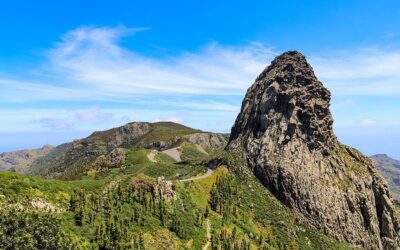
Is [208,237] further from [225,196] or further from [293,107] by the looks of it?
[293,107]

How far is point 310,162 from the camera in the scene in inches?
6481

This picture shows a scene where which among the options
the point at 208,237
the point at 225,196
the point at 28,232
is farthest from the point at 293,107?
the point at 28,232

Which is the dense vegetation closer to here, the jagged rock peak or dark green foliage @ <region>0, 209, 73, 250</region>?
dark green foliage @ <region>0, 209, 73, 250</region>

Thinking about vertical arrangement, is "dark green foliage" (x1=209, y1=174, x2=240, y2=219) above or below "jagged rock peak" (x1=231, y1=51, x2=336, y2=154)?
below

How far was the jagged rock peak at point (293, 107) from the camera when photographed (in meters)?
170

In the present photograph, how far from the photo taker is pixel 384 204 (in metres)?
177

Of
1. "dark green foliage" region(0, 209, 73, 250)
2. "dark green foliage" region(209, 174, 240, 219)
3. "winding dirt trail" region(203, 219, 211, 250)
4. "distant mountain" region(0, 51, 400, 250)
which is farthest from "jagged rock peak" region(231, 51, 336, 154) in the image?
"dark green foliage" region(0, 209, 73, 250)

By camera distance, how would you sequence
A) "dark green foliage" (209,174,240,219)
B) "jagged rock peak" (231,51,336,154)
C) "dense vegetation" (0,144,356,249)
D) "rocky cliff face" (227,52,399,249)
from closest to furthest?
"dense vegetation" (0,144,356,249) < "dark green foliage" (209,174,240,219) < "rocky cliff face" (227,52,399,249) < "jagged rock peak" (231,51,336,154)

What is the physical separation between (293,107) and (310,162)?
25.6 meters

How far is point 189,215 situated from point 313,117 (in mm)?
87175

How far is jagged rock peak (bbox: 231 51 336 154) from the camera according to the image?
170000 mm

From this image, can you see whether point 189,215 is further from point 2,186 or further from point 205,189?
point 2,186

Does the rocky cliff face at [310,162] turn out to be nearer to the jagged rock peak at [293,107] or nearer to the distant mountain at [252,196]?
the jagged rock peak at [293,107]

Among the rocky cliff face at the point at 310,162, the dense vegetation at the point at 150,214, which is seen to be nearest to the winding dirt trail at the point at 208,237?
the dense vegetation at the point at 150,214
